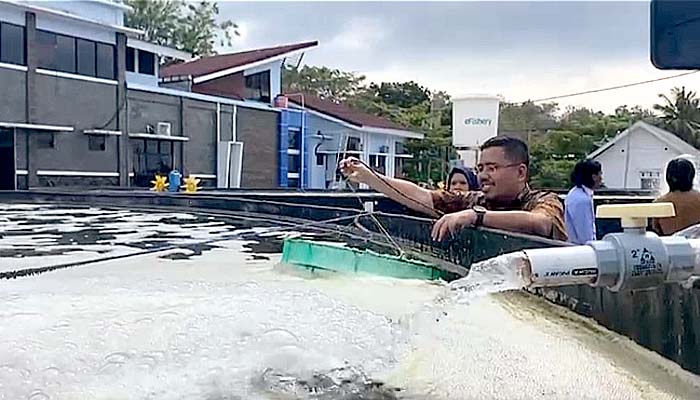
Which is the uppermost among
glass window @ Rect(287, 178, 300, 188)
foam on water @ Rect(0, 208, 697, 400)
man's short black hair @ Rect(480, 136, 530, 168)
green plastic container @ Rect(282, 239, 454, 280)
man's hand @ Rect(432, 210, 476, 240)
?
man's short black hair @ Rect(480, 136, 530, 168)

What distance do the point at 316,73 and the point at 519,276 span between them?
46.1 meters

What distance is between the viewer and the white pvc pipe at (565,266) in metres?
2.21

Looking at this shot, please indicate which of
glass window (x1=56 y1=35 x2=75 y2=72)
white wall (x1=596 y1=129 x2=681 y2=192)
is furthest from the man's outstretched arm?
white wall (x1=596 y1=129 x2=681 y2=192)

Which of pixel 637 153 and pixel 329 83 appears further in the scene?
pixel 329 83

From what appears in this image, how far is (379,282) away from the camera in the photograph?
618 cm

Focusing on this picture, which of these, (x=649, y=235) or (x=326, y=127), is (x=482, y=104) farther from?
(x=326, y=127)

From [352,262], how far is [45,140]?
1744cm

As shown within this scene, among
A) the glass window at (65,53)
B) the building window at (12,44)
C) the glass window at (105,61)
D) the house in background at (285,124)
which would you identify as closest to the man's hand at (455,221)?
the building window at (12,44)

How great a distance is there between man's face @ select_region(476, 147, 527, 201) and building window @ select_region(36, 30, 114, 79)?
1986 cm

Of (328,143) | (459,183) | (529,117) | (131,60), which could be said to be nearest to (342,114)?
(328,143)

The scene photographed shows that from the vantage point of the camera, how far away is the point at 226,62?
30.5 meters

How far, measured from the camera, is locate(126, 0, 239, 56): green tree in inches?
1784

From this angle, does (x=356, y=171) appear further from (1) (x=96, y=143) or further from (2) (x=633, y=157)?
(2) (x=633, y=157)

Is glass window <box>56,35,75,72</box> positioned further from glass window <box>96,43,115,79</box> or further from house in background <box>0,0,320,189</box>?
glass window <box>96,43,115,79</box>
